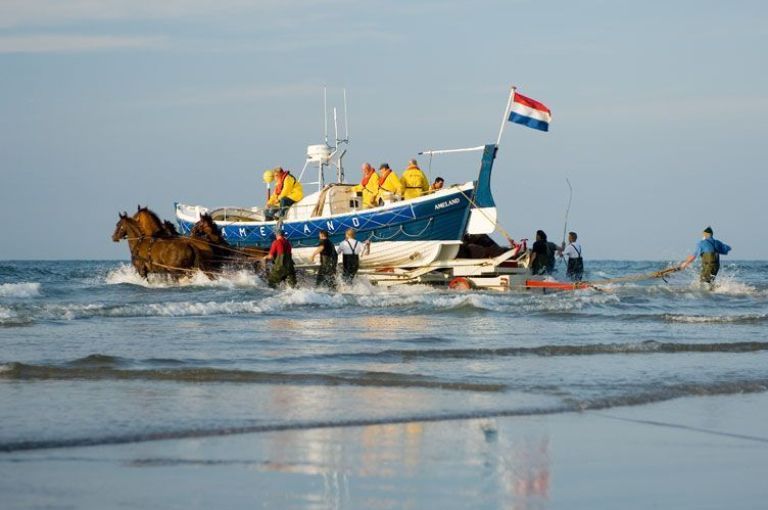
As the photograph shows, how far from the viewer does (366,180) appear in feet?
100

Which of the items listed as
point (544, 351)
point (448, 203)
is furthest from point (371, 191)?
point (544, 351)

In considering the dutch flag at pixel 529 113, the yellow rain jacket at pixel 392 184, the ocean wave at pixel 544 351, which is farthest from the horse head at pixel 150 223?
the ocean wave at pixel 544 351

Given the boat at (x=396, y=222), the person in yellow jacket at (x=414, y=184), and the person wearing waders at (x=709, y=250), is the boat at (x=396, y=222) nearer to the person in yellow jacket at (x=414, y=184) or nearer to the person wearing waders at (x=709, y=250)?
the person in yellow jacket at (x=414, y=184)

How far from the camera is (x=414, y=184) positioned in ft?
98.8

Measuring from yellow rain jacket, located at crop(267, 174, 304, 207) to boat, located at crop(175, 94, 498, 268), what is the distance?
29 cm

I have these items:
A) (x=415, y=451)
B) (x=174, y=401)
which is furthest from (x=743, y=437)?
(x=174, y=401)

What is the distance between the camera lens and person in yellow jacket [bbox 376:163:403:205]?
30078 millimetres

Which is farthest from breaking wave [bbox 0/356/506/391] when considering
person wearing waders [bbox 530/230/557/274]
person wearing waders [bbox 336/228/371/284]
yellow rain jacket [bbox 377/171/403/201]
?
yellow rain jacket [bbox 377/171/403/201]

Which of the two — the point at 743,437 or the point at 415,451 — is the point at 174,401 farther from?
the point at 743,437

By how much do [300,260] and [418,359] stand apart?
18.4 meters

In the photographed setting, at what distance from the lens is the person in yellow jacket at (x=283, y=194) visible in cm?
3195

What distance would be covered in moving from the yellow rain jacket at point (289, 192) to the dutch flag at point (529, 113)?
6271mm

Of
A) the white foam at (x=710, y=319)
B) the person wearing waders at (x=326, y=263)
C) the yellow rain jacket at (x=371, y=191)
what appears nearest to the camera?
the white foam at (x=710, y=319)

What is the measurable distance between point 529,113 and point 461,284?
4843 mm
